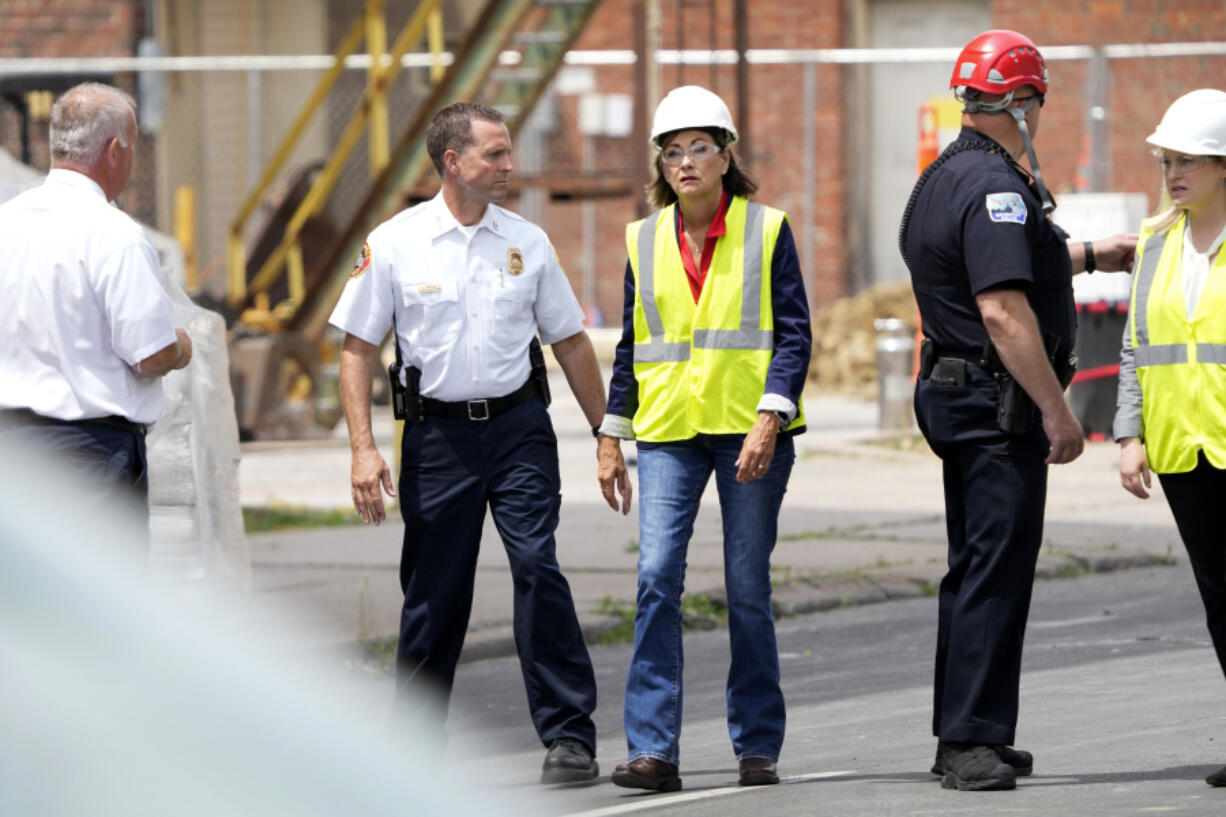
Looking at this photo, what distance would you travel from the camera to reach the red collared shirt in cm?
616

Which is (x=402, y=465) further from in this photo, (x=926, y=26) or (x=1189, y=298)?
(x=926, y=26)

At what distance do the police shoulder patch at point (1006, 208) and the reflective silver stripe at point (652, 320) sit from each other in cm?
98

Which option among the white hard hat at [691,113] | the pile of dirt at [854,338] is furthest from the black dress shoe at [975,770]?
the pile of dirt at [854,338]

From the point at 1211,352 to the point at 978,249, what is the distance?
72 cm

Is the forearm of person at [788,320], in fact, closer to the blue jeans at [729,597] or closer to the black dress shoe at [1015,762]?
the blue jeans at [729,597]

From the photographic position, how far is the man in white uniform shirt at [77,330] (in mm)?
5500

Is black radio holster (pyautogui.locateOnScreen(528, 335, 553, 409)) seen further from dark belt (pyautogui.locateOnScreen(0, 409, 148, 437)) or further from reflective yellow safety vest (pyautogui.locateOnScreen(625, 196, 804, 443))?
dark belt (pyautogui.locateOnScreen(0, 409, 148, 437))

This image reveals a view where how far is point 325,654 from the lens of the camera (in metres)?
8.10

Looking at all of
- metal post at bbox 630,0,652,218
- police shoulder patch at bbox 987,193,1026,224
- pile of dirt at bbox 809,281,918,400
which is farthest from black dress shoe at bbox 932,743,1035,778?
pile of dirt at bbox 809,281,918,400

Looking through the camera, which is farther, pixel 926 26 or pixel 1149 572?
pixel 926 26

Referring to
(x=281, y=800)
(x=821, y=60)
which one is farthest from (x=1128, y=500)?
(x=281, y=800)

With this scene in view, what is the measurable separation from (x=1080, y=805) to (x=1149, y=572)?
5.10 metres

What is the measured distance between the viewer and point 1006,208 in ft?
18.6

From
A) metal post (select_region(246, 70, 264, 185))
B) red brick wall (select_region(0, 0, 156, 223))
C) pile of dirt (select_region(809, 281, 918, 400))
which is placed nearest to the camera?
pile of dirt (select_region(809, 281, 918, 400))
